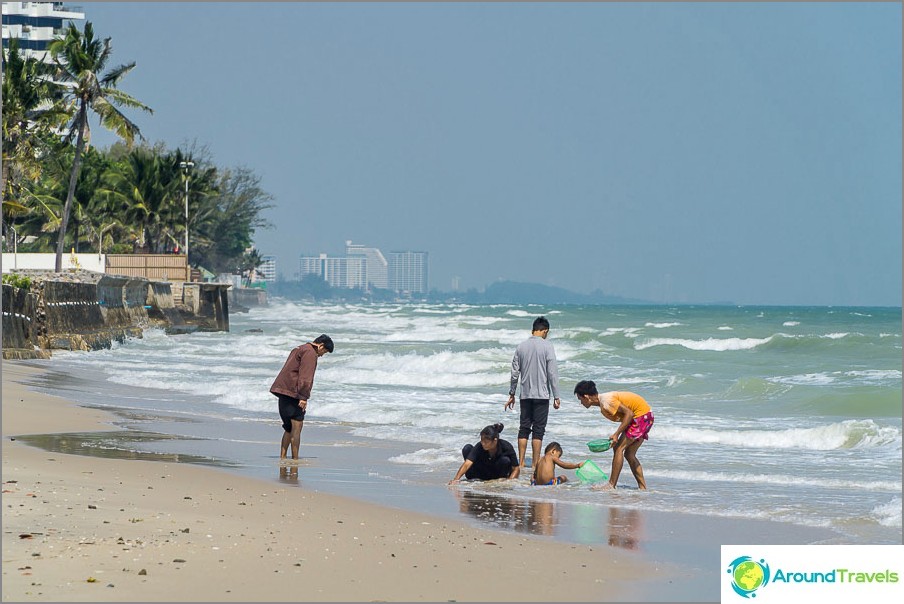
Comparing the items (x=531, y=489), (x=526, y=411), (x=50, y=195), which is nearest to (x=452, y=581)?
(x=531, y=489)

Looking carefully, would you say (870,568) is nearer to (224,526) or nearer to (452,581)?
(452,581)

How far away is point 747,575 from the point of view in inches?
239

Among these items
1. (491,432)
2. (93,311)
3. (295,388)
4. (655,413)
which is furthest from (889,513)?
(93,311)

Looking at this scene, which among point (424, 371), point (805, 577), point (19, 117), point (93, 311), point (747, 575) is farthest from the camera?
point (19, 117)

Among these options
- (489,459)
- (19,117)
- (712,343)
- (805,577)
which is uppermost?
(19,117)

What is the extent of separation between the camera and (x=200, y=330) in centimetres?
5312

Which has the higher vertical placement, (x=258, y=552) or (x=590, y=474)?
(x=258, y=552)

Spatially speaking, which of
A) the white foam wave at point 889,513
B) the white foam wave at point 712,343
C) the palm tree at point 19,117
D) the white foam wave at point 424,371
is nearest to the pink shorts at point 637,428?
the white foam wave at point 889,513

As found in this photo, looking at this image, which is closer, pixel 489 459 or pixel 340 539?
pixel 340 539

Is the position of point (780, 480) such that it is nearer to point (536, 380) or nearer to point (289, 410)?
point (536, 380)

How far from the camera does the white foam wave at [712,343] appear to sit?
145 ft

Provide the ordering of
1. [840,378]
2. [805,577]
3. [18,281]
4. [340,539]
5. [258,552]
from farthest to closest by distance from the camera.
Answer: [18,281] → [840,378] → [340,539] → [258,552] → [805,577]

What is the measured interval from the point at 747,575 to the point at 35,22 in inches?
5110

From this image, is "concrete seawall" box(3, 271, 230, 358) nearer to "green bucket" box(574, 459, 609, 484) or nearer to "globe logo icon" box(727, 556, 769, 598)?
"green bucket" box(574, 459, 609, 484)
